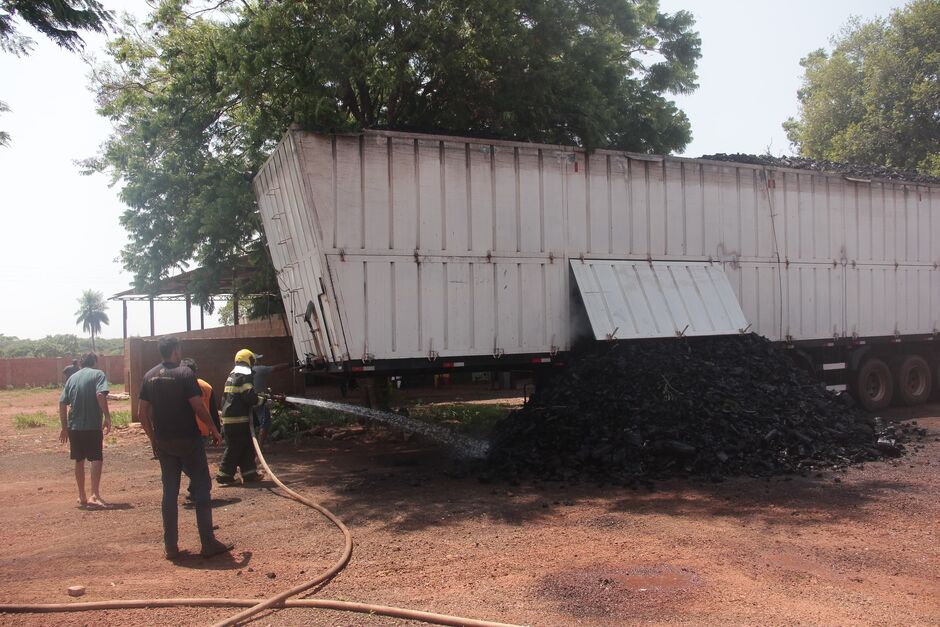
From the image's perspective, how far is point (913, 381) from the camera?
13133mm

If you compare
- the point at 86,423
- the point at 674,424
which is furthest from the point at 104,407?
the point at 674,424

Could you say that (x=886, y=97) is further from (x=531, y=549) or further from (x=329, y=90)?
(x=531, y=549)

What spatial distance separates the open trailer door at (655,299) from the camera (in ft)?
29.6

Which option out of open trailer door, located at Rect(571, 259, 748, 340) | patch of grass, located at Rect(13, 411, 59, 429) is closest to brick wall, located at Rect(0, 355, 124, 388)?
patch of grass, located at Rect(13, 411, 59, 429)

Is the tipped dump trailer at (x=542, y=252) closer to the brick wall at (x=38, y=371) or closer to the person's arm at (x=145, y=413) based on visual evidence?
the person's arm at (x=145, y=413)

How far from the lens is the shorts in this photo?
6.82 meters

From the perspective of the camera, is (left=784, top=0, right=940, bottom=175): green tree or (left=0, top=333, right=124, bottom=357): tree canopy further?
(left=0, top=333, right=124, bottom=357): tree canopy

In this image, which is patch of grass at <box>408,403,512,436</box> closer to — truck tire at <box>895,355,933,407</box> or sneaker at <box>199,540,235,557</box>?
sneaker at <box>199,540,235,557</box>

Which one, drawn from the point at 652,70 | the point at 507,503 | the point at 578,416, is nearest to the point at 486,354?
the point at 578,416

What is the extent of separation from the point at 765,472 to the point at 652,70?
9069 millimetres

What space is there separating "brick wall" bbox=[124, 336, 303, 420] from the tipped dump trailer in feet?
11.5

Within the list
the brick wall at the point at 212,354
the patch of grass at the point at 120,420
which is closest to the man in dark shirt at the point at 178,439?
the brick wall at the point at 212,354

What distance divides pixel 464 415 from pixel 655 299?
208 inches

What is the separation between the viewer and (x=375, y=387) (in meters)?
11.6
